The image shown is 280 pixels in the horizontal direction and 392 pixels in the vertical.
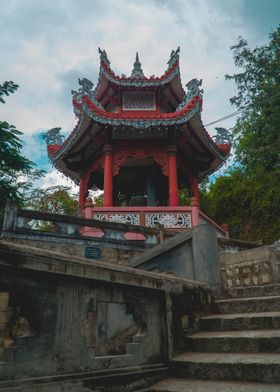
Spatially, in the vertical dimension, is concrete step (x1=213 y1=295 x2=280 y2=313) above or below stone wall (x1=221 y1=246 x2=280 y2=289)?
below

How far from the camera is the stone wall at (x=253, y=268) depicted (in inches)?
212

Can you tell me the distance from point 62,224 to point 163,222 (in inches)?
134

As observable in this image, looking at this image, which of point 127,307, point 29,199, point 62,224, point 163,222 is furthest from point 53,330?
point 29,199

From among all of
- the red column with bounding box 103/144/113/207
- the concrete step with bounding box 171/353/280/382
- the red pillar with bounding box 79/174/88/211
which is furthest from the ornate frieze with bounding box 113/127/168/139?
the concrete step with bounding box 171/353/280/382

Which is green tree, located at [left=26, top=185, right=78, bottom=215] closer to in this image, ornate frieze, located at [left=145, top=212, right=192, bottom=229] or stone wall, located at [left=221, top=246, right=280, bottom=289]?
ornate frieze, located at [left=145, top=212, right=192, bottom=229]

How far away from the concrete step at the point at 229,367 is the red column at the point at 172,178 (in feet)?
27.8

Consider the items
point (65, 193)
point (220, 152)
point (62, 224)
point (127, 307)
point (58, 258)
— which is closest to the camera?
point (58, 258)

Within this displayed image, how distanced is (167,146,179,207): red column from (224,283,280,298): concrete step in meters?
6.92

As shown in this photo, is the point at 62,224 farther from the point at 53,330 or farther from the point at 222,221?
the point at 222,221

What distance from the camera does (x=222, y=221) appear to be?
18.6 meters

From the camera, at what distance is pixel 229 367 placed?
104 inches

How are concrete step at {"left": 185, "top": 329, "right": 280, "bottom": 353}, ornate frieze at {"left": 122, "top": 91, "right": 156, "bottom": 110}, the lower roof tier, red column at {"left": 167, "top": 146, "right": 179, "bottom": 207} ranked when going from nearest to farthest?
concrete step at {"left": 185, "top": 329, "right": 280, "bottom": 353}, red column at {"left": 167, "top": 146, "right": 179, "bottom": 207}, the lower roof tier, ornate frieze at {"left": 122, "top": 91, "right": 156, "bottom": 110}

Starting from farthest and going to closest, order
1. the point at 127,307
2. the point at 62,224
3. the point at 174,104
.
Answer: the point at 174,104, the point at 62,224, the point at 127,307

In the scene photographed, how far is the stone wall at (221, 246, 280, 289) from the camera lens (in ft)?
17.7
